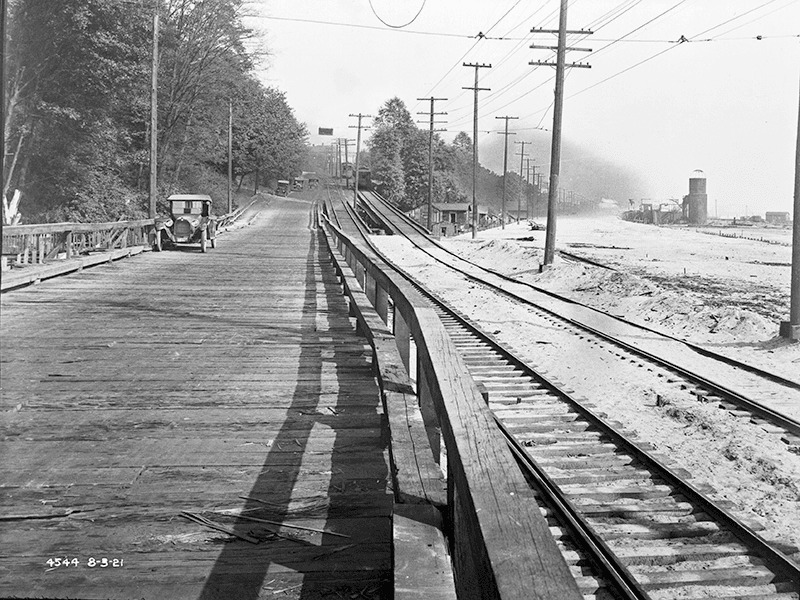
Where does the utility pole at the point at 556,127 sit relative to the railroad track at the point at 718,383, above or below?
above

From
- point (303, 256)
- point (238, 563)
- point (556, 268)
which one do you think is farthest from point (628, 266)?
point (238, 563)

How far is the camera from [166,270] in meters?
20.1

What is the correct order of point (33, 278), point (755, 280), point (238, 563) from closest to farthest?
point (238, 563)
point (33, 278)
point (755, 280)

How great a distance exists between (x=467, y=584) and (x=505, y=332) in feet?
42.8

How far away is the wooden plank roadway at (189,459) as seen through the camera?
3.62 meters

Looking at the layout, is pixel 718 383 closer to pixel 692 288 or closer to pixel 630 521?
pixel 630 521

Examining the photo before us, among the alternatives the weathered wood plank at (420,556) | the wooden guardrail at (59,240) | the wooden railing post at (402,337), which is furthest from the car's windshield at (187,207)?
the weathered wood plank at (420,556)

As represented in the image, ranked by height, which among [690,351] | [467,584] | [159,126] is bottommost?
[690,351]

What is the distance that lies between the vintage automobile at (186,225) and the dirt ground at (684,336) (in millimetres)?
7472

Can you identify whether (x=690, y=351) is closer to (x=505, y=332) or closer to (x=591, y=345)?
(x=591, y=345)

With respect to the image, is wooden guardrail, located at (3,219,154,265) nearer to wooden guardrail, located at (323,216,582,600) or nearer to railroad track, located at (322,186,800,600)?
railroad track, located at (322,186,800,600)

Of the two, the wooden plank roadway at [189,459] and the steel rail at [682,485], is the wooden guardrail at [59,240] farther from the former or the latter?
the steel rail at [682,485]

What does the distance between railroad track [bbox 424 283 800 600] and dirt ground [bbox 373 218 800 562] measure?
367 mm

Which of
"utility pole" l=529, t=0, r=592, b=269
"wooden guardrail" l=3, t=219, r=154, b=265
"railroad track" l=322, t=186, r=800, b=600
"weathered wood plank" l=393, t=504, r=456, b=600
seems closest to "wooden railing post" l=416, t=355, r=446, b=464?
"railroad track" l=322, t=186, r=800, b=600
